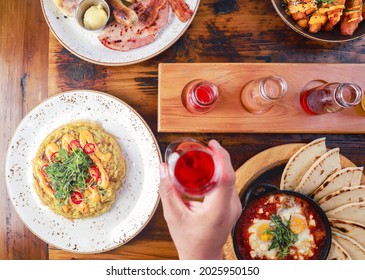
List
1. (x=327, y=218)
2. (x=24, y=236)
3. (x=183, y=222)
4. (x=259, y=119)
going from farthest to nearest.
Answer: (x=24, y=236), (x=259, y=119), (x=327, y=218), (x=183, y=222)

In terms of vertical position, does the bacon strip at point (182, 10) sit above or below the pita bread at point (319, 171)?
above

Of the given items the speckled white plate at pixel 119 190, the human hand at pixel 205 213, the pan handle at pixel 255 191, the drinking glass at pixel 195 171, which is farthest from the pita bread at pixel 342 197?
the speckled white plate at pixel 119 190

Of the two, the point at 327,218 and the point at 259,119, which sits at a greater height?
the point at 259,119

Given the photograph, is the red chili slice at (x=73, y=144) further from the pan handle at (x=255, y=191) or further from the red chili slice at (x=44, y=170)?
the pan handle at (x=255, y=191)

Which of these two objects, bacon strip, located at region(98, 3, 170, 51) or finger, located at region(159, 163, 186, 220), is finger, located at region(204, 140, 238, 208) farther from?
bacon strip, located at region(98, 3, 170, 51)

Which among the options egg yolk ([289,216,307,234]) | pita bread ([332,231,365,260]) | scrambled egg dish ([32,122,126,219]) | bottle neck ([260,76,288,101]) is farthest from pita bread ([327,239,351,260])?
scrambled egg dish ([32,122,126,219])
